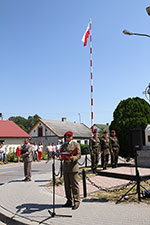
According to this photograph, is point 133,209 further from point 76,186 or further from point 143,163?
point 143,163

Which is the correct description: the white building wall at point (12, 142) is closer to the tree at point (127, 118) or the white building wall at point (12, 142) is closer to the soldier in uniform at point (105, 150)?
the tree at point (127, 118)

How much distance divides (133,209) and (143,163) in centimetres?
816

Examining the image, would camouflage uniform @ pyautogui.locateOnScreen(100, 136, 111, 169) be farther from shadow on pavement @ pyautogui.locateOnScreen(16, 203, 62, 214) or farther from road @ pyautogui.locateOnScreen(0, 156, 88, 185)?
shadow on pavement @ pyautogui.locateOnScreen(16, 203, 62, 214)

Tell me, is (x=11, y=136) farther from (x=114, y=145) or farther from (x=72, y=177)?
(x=72, y=177)

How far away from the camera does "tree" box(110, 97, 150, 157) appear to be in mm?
14078

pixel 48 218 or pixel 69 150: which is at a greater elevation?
pixel 69 150

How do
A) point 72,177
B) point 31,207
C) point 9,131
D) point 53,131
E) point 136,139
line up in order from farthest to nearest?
point 53,131, point 9,131, point 136,139, point 31,207, point 72,177

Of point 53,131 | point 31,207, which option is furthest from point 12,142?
point 31,207

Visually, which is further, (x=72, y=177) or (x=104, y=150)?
(x=104, y=150)

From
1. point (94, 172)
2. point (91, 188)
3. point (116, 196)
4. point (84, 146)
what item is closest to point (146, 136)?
point (94, 172)

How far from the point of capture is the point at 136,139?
6305mm

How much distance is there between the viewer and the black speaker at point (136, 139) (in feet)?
20.4

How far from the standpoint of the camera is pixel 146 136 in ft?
44.1

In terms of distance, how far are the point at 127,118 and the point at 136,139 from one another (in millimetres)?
8413
